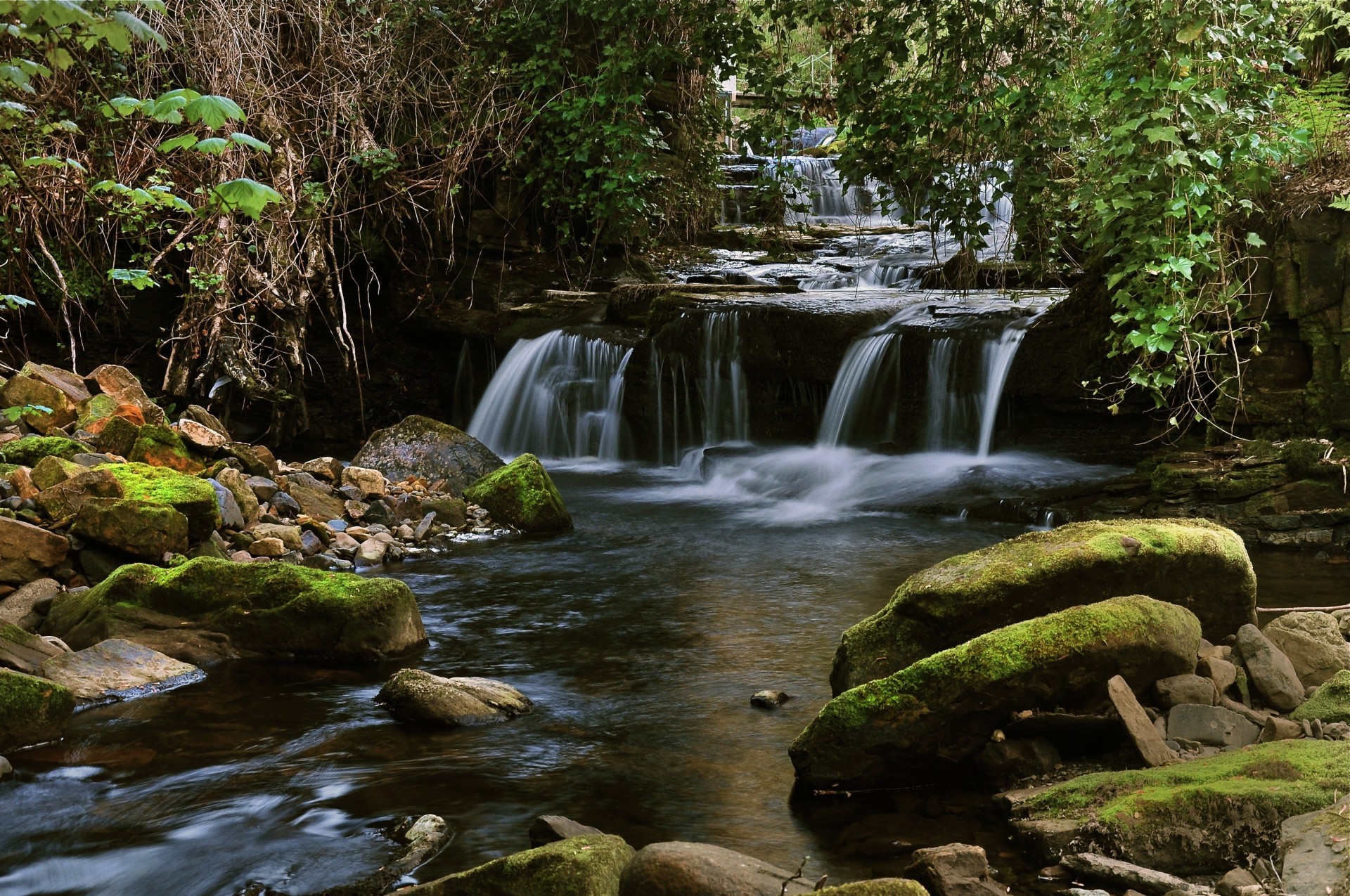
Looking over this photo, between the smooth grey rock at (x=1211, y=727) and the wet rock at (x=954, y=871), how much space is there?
113cm

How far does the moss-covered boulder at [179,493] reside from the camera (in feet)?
21.0

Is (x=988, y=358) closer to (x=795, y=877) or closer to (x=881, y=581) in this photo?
(x=881, y=581)

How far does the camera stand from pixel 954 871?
10.00 ft

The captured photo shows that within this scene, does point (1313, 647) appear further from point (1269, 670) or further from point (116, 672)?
point (116, 672)

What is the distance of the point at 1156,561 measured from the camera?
14.3ft

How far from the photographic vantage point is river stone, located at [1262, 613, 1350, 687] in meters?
4.32

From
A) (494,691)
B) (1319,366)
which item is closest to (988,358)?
(1319,366)

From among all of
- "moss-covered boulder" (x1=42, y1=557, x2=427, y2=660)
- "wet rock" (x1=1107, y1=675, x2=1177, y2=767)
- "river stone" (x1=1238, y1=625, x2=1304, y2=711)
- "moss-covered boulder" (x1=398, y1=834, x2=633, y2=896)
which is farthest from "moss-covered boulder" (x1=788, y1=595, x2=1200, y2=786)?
"moss-covered boulder" (x1=42, y1=557, x2=427, y2=660)

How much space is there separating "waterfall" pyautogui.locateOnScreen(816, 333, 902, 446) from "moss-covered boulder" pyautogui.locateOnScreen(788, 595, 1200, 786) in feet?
21.7

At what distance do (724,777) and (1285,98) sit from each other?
21.7 ft

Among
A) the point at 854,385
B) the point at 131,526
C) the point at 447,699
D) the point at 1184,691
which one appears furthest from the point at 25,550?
the point at 854,385

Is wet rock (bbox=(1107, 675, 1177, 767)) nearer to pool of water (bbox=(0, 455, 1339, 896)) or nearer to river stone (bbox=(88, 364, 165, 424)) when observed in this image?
pool of water (bbox=(0, 455, 1339, 896))

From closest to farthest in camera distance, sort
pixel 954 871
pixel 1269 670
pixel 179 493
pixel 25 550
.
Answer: pixel 954 871 → pixel 1269 670 → pixel 25 550 → pixel 179 493

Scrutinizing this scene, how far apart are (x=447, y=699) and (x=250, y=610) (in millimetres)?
1420
